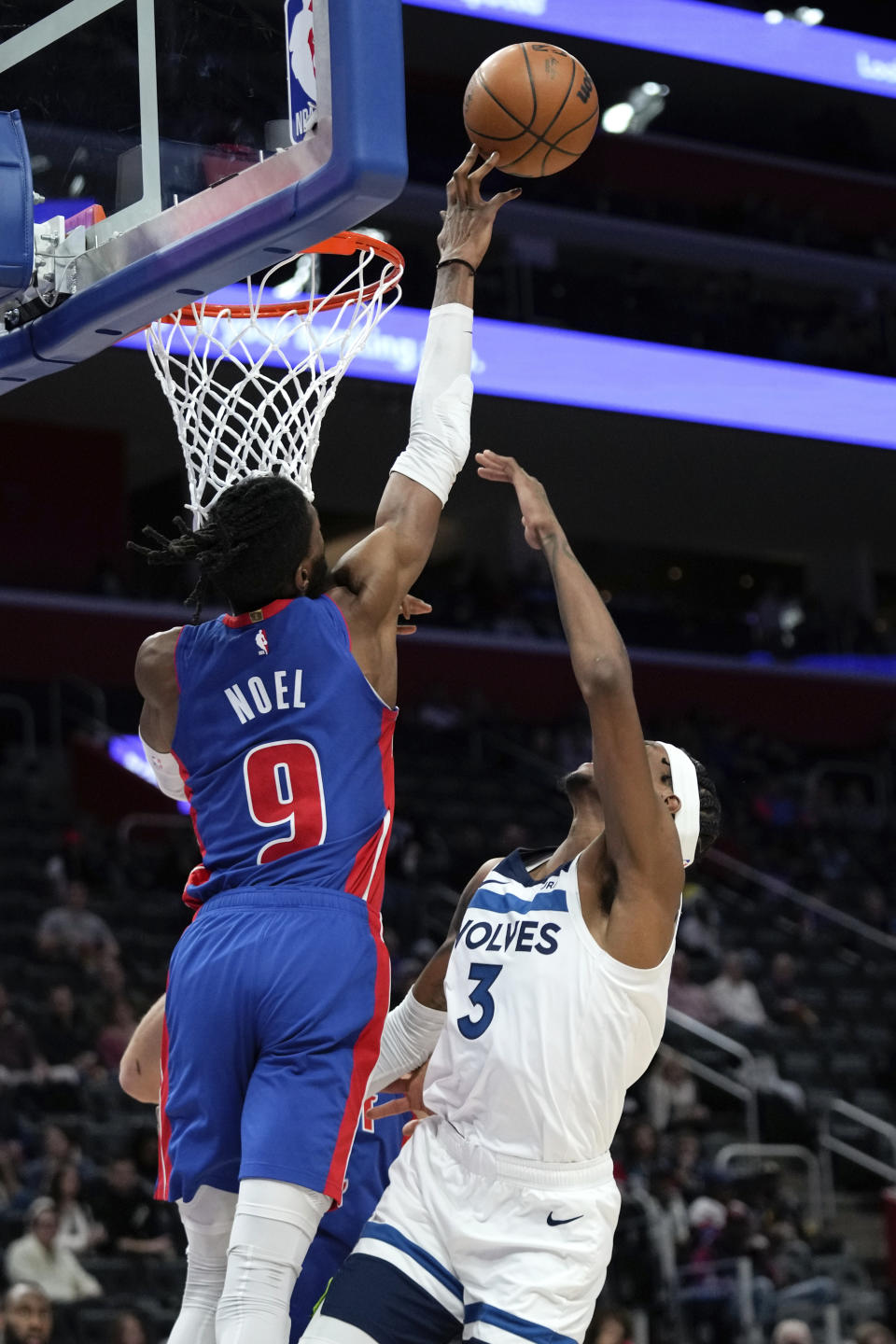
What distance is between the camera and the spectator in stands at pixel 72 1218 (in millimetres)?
8984

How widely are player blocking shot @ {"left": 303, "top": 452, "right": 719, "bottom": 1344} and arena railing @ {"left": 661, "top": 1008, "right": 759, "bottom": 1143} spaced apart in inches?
366

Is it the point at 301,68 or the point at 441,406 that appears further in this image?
the point at 441,406

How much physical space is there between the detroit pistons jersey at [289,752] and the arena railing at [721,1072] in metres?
9.53

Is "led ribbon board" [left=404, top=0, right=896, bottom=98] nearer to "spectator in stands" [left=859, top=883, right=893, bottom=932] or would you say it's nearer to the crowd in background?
the crowd in background

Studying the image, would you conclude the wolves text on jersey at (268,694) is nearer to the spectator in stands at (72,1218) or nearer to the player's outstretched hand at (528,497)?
the player's outstretched hand at (528,497)

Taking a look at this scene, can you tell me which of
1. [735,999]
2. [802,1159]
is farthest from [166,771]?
[735,999]

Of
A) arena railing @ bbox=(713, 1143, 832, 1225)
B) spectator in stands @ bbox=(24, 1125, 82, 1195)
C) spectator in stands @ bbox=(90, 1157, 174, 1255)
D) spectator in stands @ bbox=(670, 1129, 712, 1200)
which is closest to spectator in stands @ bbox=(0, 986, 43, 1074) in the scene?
spectator in stands @ bbox=(24, 1125, 82, 1195)

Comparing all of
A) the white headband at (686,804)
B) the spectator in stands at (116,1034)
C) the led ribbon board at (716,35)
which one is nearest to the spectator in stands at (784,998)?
the spectator in stands at (116,1034)

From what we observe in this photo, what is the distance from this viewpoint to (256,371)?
4.18 m

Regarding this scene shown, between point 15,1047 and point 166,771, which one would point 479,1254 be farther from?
point 15,1047

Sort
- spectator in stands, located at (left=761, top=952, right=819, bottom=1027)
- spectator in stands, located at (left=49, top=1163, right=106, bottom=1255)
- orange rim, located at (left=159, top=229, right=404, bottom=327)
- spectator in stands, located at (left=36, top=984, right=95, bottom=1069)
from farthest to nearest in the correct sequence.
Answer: spectator in stands, located at (left=761, top=952, right=819, bottom=1027)
spectator in stands, located at (left=36, top=984, right=95, bottom=1069)
spectator in stands, located at (left=49, top=1163, right=106, bottom=1255)
orange rim, located at (left=159, top=229, right=404, bottom=327)

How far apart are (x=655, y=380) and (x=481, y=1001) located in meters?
14.4

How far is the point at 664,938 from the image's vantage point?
3.66 meters

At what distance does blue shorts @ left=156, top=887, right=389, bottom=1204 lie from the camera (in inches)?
132
